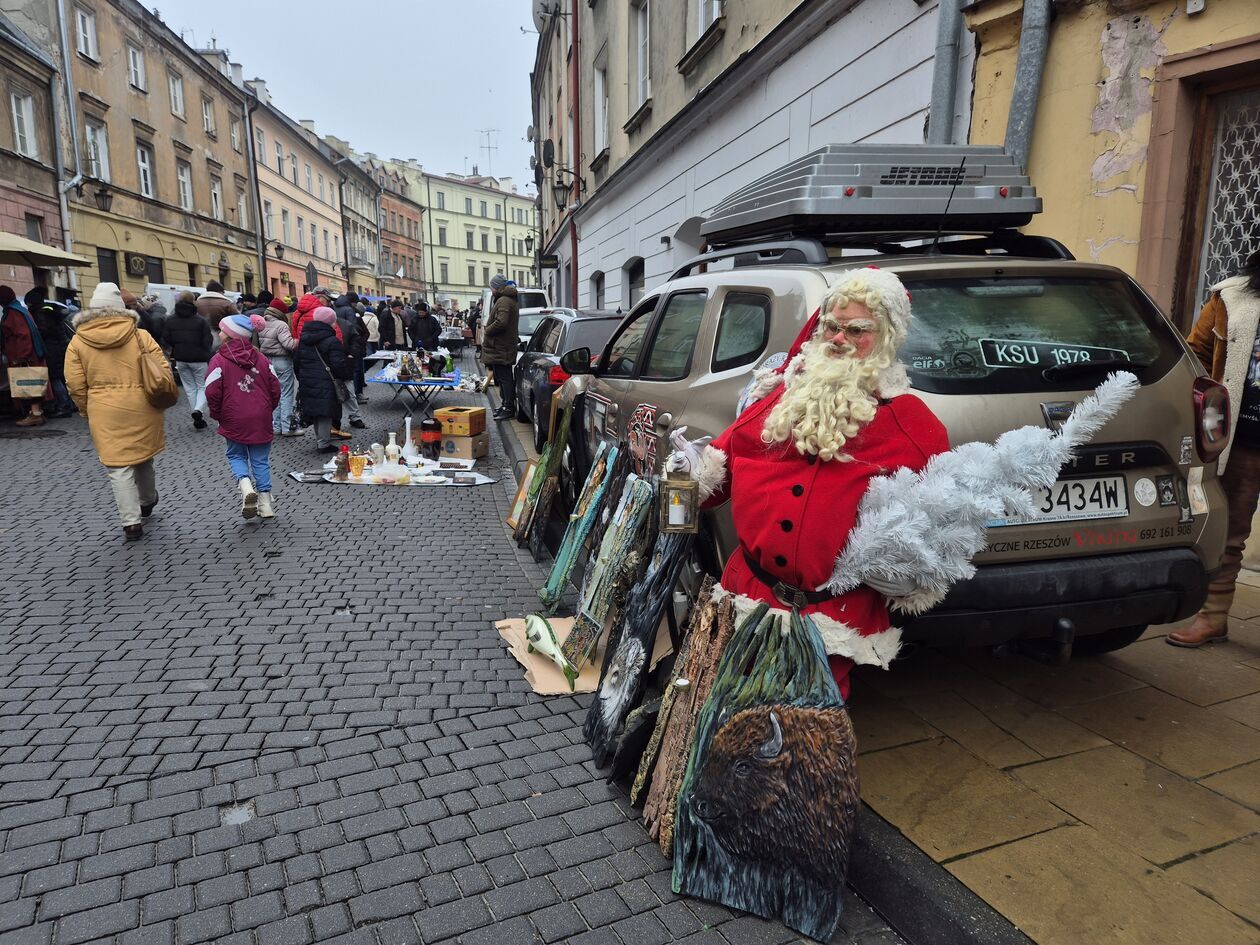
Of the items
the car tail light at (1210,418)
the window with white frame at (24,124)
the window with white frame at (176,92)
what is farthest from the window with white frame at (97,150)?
the car tail light at (1210,418)

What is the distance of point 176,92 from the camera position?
95.7 feet

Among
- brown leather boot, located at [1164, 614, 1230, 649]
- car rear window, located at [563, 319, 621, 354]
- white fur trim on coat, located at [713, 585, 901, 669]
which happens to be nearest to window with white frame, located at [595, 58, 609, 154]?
car rear window, located at [563, 319, 621, 354]

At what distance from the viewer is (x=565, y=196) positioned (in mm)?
23156

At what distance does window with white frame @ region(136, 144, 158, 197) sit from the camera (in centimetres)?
2639

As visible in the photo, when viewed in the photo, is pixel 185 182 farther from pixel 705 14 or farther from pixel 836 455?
pixel 836 455

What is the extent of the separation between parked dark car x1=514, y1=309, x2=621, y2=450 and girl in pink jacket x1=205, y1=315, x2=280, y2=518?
2.88 m

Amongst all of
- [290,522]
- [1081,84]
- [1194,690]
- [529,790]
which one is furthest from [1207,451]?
[290,522]

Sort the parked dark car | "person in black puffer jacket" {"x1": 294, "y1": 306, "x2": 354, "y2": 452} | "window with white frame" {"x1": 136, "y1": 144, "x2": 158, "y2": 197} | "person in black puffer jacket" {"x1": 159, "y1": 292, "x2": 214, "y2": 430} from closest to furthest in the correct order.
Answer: the parked dark car → "person in black puffer jacket" {"x1": 294, "y1": 306, "x2": 354, "y2": 452} → "person in black puffer jacket" {"x1": 159, "y1": 292, "x2": 214, "y2": 430} → "window with white frame" {"x1": 136, "y1": 144, "x2": 158, "y2": 197}

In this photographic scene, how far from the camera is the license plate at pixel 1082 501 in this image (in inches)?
105

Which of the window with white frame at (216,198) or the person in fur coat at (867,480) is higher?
the window with white frame at (216,198)

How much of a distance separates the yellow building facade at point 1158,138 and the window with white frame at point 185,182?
102 ft

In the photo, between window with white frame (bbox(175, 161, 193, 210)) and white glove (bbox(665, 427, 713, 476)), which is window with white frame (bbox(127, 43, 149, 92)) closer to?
window with white frame (bbox(175, 161, 193, 210))

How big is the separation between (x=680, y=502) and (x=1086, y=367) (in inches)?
58.4

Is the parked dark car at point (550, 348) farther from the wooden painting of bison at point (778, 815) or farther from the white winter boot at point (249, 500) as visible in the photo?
the wooden painting of bison at point (778, 815)
